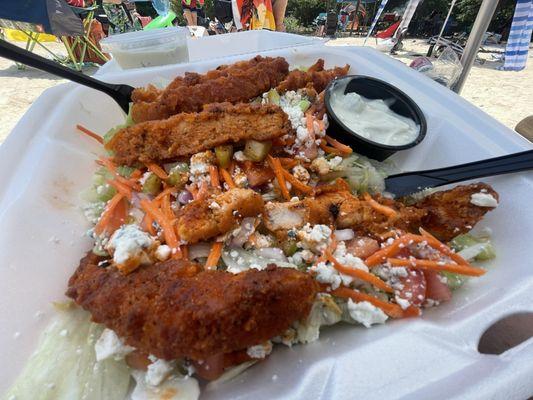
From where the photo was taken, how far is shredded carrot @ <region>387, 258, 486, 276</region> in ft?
4.29

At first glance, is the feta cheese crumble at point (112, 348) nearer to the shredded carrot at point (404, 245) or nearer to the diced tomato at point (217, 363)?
the diced tomato at point (217, 363)

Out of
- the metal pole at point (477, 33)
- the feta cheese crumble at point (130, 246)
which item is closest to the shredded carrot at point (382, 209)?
the feta cheese crumble at point (130, 246)

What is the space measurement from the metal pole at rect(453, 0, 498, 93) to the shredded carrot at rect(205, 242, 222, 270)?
2.79 m

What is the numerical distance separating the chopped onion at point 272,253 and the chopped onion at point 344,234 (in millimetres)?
262

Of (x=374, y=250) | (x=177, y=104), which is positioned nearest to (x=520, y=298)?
(x=374, y=250)

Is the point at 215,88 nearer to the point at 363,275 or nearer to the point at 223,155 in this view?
the point at 223,155

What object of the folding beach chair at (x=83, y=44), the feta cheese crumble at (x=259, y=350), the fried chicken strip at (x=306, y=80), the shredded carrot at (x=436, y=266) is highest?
the fried chicken strip at (x=306, y=80)

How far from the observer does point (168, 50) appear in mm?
2945

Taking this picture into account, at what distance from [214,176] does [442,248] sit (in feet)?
3.51

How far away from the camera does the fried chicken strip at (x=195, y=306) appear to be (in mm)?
1043

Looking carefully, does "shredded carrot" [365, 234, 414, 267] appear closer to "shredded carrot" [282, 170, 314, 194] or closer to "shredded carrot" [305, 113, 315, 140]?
"shredded carrot" [282, 170, 314, 194]

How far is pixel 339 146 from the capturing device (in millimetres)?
1952

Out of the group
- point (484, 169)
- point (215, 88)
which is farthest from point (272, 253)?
point (215, 88)

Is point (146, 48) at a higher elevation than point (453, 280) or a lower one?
higher
